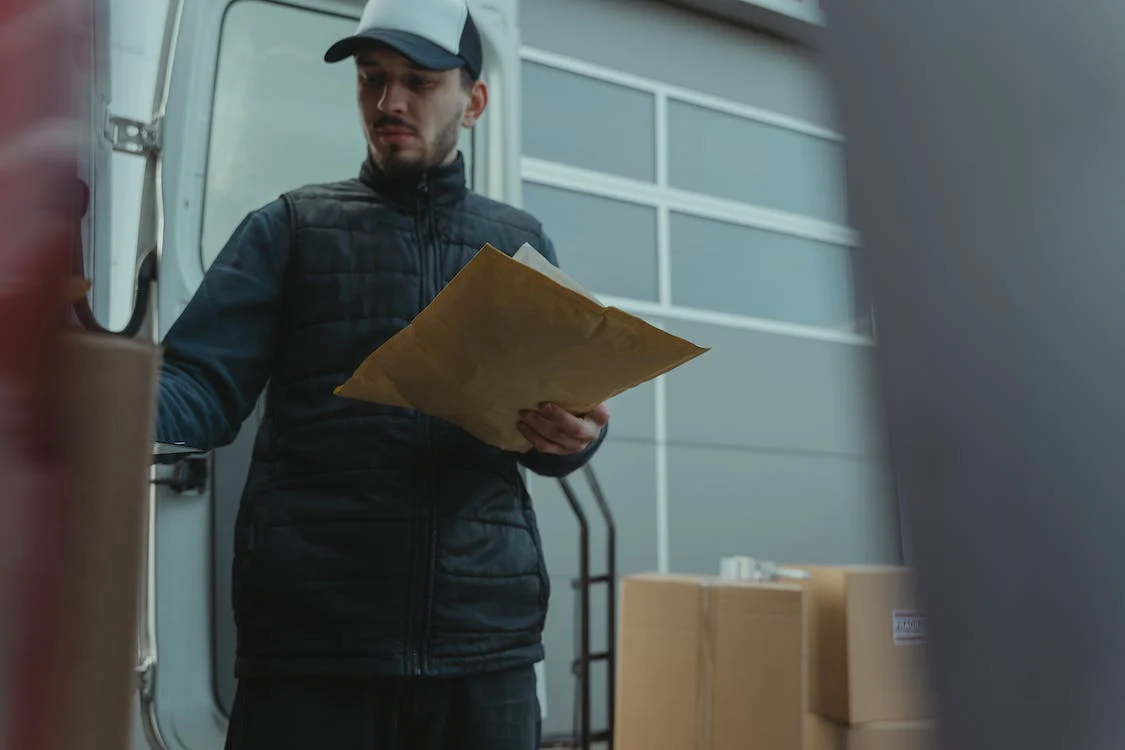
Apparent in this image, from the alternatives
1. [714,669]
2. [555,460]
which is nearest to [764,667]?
[714,669]

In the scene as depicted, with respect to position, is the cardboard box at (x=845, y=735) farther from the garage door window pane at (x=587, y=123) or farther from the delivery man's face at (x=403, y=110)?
the garage door window pane at (x=587, y=123)

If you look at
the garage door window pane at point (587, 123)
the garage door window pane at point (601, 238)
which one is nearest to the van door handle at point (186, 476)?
the garage door window pane at point (601, 238)

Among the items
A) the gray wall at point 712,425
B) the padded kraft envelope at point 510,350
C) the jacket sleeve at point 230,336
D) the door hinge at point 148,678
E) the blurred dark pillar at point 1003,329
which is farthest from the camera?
the gray wall at point 712,425

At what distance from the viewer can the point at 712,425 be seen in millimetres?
5113

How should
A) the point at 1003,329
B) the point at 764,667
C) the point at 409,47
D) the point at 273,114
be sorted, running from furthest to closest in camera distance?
the point at 764,667
the point at 273,114
the point at 409,47
the point at 1003,329

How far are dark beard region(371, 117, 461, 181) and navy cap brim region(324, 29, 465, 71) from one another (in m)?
0.09

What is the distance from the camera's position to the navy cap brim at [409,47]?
1327 millimetres

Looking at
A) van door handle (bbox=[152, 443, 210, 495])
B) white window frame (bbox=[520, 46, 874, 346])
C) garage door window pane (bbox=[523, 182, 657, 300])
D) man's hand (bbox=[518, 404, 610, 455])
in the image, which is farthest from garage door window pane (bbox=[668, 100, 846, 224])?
man's hand (bbox=[518, 404, 610, 455])

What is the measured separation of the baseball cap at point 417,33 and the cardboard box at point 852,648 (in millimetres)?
1768

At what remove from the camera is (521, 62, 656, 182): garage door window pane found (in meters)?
4.87

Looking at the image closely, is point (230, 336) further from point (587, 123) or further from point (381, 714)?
point (587, 123)

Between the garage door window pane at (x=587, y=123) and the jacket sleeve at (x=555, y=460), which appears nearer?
the jacket sleeve at (x=555, y=460)

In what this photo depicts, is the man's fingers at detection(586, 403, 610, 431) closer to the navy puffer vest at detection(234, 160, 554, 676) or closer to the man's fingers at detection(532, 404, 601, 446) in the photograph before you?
the man's fingers at detection(532, 404, 601, 446)

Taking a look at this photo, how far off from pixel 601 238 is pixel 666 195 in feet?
1.68
